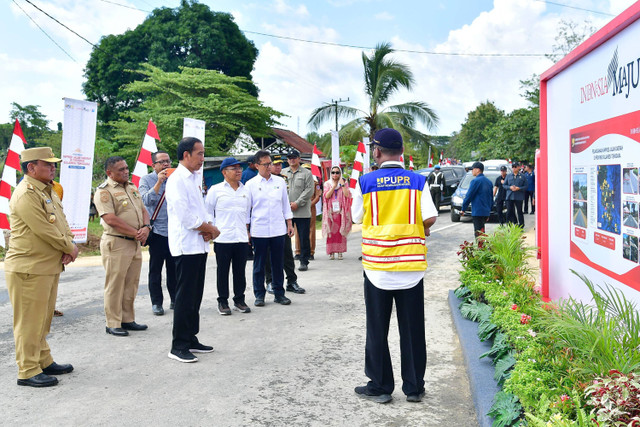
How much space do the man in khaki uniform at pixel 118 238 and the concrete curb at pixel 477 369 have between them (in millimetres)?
3464

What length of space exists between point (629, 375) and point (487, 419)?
993 mm

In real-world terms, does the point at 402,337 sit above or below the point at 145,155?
below

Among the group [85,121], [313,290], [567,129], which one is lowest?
[313,290]

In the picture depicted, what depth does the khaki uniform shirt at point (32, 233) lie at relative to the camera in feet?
15.3

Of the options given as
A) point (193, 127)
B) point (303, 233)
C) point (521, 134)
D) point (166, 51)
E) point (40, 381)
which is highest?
point (166, 51)

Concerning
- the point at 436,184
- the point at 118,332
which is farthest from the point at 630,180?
the point at 436,184

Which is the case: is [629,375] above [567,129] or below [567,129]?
below

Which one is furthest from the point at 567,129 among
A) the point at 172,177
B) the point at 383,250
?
the point at 172,177

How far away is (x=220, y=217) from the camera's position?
23.1 feet

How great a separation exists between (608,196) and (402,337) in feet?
6.26

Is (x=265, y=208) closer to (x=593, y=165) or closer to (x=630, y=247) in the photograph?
(x=593, y=165)

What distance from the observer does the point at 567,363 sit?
11.4ft

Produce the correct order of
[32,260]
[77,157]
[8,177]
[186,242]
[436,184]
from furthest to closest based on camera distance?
[436,184], [8,177], [77,157], [186,242], [32,260]

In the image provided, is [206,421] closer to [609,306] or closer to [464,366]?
[464,366]
